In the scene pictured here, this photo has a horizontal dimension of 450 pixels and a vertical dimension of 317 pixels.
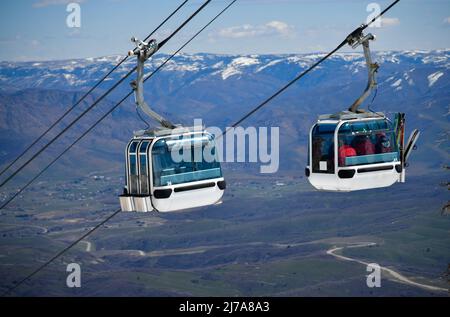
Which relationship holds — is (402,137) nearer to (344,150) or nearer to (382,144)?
(382,144)

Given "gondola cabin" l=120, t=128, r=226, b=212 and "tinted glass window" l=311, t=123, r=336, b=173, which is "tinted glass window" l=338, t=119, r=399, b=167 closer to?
"tinted glass window" l=311, t=123, r=336, b=173

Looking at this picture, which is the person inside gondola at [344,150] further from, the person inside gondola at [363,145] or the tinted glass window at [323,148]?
the tinted glass window at [323,148]

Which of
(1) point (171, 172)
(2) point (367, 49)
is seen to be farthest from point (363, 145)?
(1) point (171, 172)
